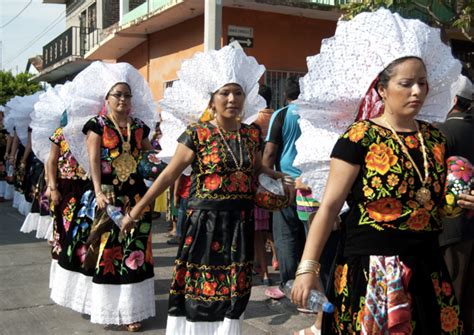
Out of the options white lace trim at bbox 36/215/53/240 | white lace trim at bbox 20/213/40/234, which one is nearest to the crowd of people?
white lace trim at bbox 36/215/53/240

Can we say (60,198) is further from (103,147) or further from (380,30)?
(380,30)

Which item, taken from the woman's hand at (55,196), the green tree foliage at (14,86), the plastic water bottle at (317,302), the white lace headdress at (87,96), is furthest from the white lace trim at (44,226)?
the green tree foliage at (14,86)

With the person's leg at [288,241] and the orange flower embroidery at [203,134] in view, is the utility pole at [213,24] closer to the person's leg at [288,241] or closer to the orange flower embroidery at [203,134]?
the person's leg at [288,241]

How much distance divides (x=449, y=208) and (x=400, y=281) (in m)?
0.39

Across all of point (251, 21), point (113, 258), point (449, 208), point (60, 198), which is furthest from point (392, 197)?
point (251, 21)

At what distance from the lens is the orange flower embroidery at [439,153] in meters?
2.75

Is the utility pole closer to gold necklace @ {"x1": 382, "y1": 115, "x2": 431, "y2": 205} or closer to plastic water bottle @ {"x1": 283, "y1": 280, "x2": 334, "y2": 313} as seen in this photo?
gold necklace @ {"x1": 382, "y1": 115, "x2": 431, "y2": 205}

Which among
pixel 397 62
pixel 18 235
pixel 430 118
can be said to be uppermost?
pixel 397 62

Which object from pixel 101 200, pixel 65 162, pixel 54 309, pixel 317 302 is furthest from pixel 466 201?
pixel 65 162

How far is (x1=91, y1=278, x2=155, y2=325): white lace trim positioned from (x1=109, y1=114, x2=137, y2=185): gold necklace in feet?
2.78

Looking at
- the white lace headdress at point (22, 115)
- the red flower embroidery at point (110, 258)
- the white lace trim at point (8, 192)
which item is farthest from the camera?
the white lace trim at point (8, 192)

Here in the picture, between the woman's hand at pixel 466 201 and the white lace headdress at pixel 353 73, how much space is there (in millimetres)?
599

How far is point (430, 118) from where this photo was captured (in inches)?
126

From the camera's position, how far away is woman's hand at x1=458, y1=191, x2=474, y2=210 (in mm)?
2693
